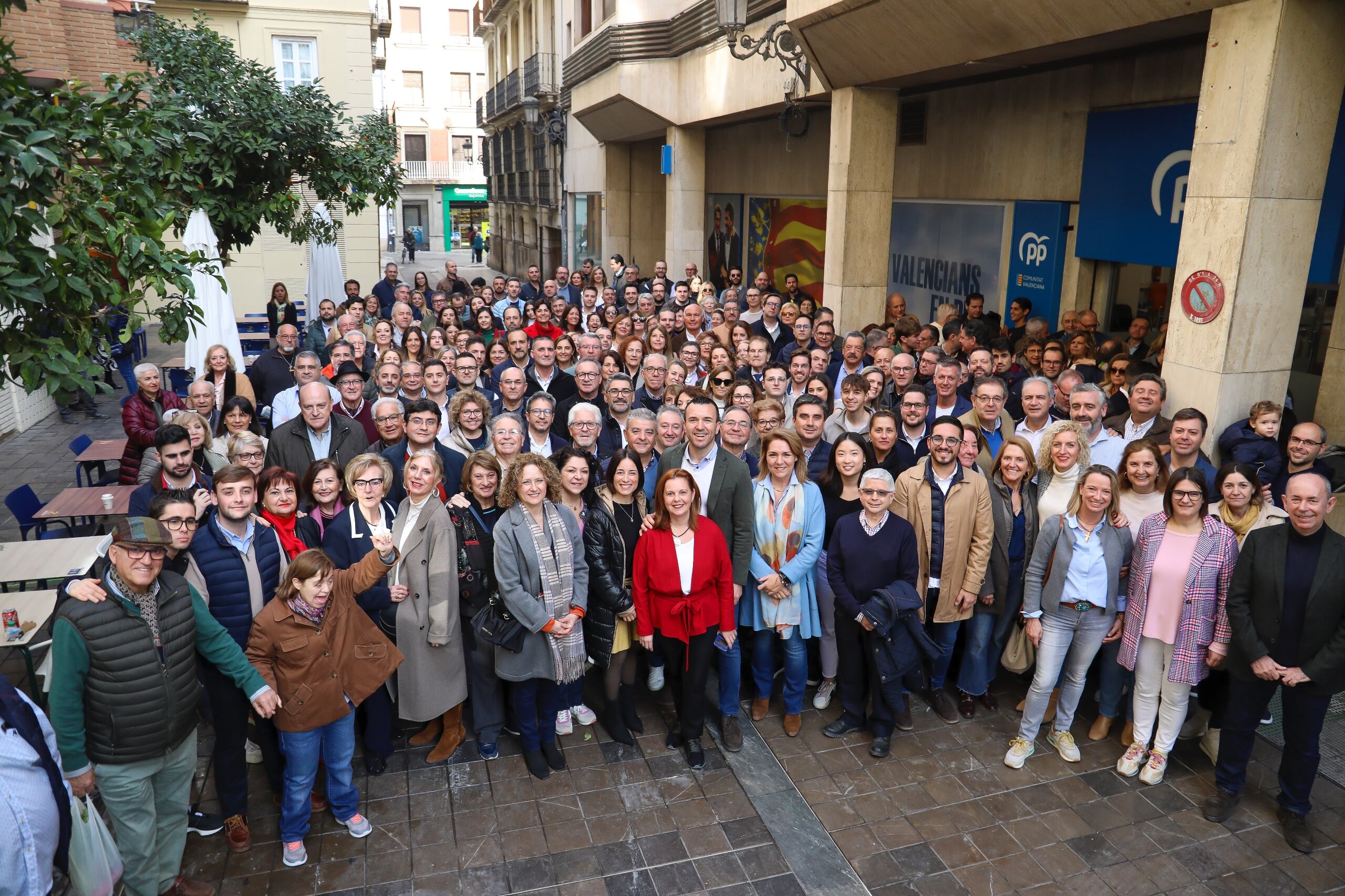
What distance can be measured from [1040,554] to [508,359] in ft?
18.4

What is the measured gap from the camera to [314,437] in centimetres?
670

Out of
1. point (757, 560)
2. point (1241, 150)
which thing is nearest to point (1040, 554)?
point (757, 560)

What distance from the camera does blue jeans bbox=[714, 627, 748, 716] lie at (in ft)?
19.0

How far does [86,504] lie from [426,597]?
4.17 m

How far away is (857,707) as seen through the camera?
5949 mm

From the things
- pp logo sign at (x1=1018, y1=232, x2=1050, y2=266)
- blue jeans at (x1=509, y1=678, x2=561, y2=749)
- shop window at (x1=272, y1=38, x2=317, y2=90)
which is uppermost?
shop window at (x1=272, y1=38, x2=317, y2=90)

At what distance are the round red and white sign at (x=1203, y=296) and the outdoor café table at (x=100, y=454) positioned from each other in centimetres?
925

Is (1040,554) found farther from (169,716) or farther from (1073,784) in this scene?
(169,716)

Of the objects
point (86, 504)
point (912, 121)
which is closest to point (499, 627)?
point (86, 504)

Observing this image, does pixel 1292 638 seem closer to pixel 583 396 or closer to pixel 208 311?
pixel 583 396

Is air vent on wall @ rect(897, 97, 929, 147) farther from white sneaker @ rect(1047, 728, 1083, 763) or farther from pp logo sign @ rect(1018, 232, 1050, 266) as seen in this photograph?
white sneaker @ rect(1047, 728, 1083, 763)

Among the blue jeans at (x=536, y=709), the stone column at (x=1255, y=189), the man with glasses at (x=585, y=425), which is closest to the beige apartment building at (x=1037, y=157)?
the stone column at (x=1255, y=189)

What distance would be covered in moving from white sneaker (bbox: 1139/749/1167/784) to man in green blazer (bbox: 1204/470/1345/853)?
0.32m

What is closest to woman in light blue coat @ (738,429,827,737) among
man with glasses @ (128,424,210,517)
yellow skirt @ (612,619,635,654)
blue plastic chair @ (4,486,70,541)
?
yellow skirt @ (612,619,635,654)
